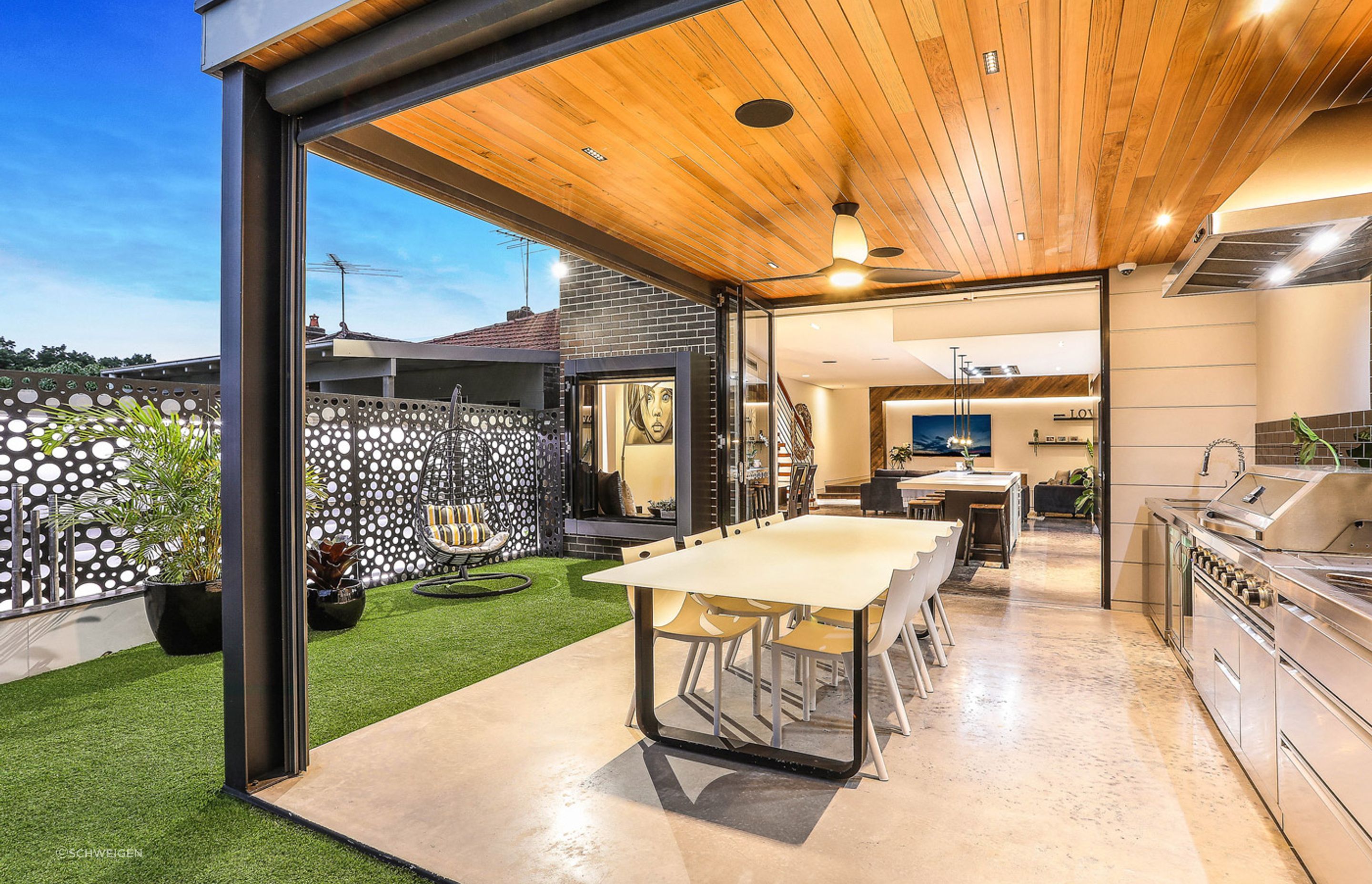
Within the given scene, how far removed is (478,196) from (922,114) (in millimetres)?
2132

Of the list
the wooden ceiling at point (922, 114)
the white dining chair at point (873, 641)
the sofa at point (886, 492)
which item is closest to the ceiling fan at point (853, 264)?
the wooden ceiling at point (922, 114)

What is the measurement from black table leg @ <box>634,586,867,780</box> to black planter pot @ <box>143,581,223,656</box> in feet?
8.47

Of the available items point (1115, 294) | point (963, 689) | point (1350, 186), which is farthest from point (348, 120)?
point (1115, 294)

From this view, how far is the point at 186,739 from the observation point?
286 cm

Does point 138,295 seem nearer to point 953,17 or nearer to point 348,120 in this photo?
point 348,120

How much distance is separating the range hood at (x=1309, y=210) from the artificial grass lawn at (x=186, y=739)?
10.9 ft

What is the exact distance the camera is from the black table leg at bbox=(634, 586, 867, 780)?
8.20 feet

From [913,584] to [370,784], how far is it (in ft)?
7.20

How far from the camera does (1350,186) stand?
2289mm

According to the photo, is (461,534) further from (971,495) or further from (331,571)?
(971,495)

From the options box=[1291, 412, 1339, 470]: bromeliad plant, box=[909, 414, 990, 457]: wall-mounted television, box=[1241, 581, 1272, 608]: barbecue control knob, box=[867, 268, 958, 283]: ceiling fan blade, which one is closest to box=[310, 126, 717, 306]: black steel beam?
box=[867, 268, 958, 283]: ceiling fan blade

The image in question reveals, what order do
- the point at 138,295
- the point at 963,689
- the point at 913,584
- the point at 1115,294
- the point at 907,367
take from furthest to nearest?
the point at 138,295 → the point at 907,367 → the point at 1115,294 → the point at 963,689 → the point at 913,584

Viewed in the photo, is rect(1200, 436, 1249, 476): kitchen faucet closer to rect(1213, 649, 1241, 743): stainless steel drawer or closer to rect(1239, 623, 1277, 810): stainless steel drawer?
rect(1213, 649, 1241, 743): stainless steel drawer

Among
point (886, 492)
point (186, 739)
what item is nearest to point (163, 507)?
point (186, 739)
